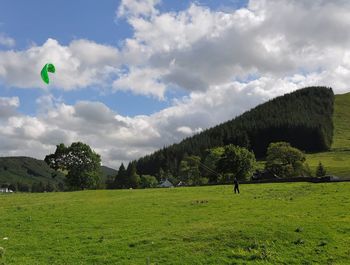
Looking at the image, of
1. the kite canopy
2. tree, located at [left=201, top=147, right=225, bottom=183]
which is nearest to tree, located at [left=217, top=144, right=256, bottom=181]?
tree, located at [left=201, top=147, right=225, bottom=183]

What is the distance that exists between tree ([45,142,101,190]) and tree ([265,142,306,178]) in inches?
2536

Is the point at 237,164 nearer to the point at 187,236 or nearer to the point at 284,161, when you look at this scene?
the point at 284,161

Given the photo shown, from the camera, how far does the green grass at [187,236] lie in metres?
24.0

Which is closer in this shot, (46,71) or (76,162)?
(46,71)

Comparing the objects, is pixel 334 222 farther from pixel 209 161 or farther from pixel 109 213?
pixel 209 161

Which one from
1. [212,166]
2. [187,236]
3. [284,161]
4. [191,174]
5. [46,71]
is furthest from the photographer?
[191,174]

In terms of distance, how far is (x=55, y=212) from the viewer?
42906mm

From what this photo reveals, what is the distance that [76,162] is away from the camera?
12000cm

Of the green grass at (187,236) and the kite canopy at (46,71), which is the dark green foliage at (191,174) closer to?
the green grass at (187,236)

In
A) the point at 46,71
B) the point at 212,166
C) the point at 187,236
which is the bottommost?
the point at 187,236

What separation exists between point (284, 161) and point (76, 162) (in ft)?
240

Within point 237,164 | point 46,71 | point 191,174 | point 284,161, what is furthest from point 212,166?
point 46,71

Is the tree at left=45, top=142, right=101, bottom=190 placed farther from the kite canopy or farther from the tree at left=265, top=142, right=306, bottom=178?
the kite canopy

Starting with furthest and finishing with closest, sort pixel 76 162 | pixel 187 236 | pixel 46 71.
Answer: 1. pixel 76 162
2. pixel 46 71
3. pixel 187 236
